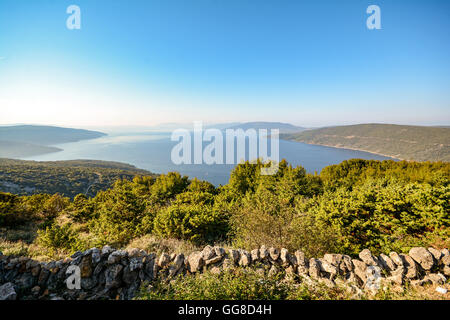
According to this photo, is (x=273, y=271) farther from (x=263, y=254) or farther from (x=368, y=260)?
(x=368, y=260)

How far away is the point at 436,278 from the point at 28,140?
25021 cm

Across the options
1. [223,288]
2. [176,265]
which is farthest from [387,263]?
[176,265]

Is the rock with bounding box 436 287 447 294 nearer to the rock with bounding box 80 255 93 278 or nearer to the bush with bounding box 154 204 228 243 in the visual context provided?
the bush with bounding box 154 204 228 243

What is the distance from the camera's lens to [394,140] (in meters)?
110

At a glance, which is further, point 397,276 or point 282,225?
point 282,225

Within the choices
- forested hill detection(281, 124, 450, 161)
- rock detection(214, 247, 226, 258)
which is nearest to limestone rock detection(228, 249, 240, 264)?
rock detection(214, 247, 226, 258)

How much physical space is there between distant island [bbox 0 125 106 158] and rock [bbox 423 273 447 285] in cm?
18289

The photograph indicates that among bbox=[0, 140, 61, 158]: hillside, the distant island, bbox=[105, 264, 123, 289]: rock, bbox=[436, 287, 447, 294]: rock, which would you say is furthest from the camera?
the distant island

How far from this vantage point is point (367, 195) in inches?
267

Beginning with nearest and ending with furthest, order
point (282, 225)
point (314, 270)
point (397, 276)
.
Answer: point (397, 276) < point (314, 270) < point (282, 225)

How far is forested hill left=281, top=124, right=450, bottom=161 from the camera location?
84000 mm

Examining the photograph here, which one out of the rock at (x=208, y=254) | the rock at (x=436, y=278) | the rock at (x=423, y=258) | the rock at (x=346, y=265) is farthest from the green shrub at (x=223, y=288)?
the rock at (x=423, y=258)
